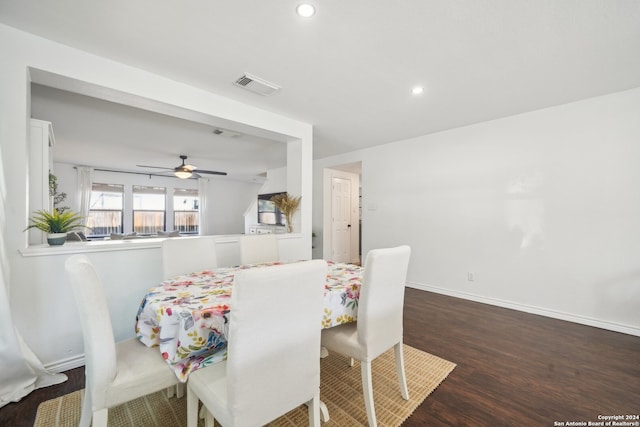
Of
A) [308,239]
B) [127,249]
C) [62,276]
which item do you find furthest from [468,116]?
[62,276]

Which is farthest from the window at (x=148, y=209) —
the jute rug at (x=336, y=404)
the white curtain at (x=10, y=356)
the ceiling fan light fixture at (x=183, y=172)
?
the jute rug at (x=336, y=404)

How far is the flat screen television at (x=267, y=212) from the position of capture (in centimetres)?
677

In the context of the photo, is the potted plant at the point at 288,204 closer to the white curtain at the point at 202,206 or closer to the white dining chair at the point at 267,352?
the white dining chair at the point at 267,352

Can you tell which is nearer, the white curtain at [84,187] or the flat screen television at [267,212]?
the flat screen television at [267,212]

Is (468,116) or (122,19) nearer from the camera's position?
(122,19)

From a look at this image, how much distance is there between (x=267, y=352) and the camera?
1.08 metres

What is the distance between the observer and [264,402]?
109 centimetres

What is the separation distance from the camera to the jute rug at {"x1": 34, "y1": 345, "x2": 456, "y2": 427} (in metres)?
1.57

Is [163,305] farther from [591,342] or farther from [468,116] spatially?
[468,116]

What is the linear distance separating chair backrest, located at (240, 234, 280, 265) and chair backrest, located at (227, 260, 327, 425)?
1.56 metres

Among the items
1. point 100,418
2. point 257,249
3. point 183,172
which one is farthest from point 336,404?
point 183,172

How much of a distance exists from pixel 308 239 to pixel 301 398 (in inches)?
105

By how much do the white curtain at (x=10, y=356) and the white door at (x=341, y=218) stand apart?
480 centimetres

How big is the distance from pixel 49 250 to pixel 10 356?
2.29 ft
